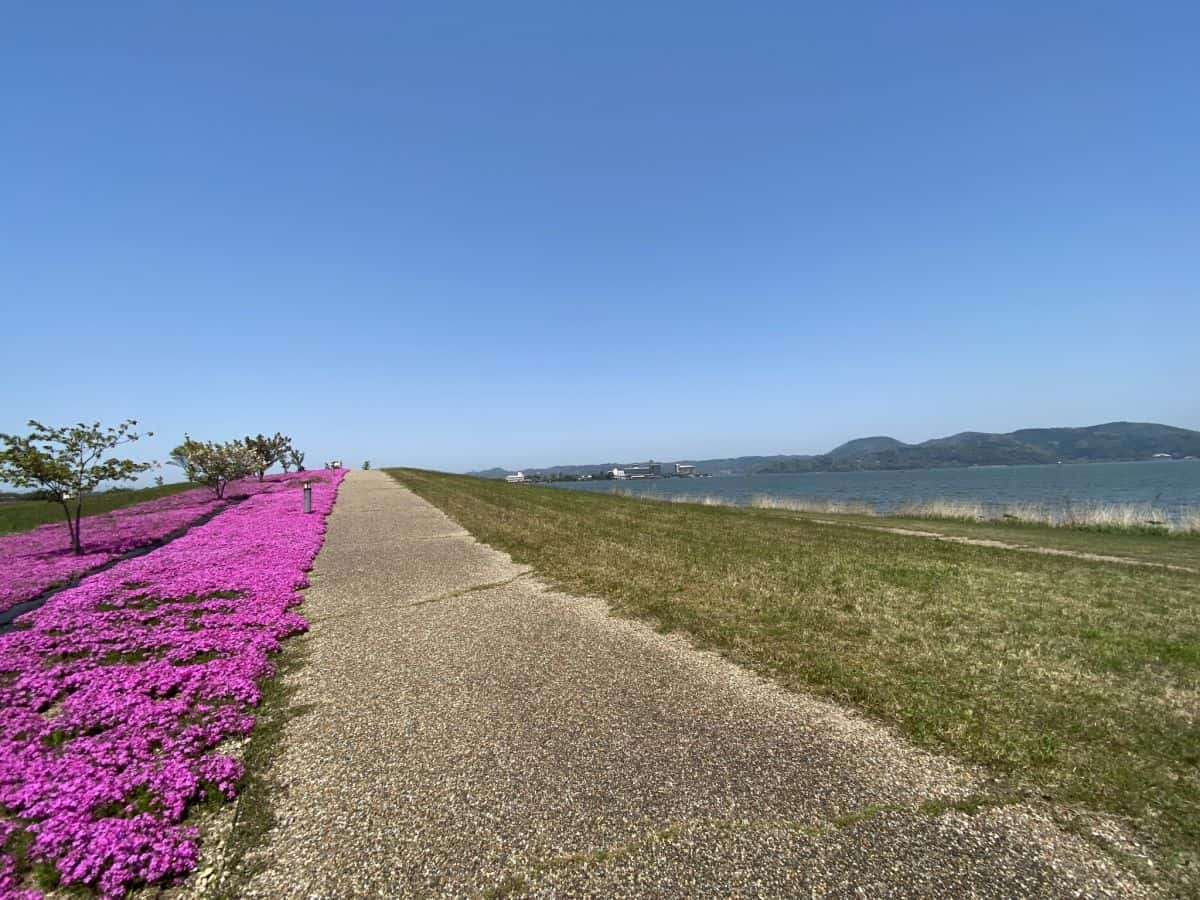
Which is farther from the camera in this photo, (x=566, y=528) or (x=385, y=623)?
(x=566, y=528)

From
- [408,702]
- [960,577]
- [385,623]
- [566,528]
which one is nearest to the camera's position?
[408,702]

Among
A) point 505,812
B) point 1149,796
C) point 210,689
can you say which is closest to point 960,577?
point 1149,796

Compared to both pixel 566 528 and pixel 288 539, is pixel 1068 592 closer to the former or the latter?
pixel 566 528

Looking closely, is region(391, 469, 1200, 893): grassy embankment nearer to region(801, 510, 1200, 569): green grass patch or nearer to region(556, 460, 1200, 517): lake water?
region(801, 510, 1200, 569): green grass patch

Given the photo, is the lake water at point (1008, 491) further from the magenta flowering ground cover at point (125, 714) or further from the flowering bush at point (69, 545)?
the flowering bush at point (69, 545)

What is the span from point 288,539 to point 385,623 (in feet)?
31.9

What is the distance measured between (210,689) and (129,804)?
213cm

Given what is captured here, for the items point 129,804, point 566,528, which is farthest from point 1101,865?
point 566,528

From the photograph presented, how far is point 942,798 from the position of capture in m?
3.73

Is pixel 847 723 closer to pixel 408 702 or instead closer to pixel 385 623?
pixel 408 702

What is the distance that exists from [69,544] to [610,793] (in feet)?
67.3

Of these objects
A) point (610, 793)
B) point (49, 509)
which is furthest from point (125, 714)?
point (49, 509)

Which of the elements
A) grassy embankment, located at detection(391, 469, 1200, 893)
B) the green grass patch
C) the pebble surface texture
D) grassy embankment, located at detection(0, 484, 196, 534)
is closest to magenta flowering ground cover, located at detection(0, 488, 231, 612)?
grassy embankment, located at detection(0, 484, 196, 534)

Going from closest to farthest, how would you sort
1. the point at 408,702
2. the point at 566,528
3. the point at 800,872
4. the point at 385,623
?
the point at 800,872 → the point at 408,702 → the point at 385,623 → the point at 566,528
